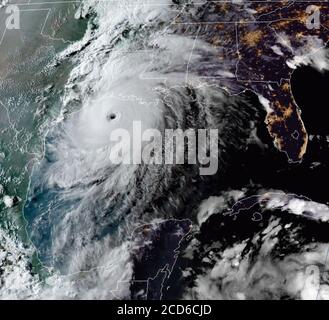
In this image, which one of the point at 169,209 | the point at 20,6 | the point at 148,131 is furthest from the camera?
the point at 20,6

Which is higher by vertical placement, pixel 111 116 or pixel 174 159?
pixel 111 116

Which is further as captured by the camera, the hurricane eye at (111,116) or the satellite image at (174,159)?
the hurricane eye at (111,116)

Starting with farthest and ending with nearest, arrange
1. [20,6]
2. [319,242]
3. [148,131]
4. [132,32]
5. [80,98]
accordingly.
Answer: [20,6]
[132,32]
[80,98]
[148,131]
[319,242]

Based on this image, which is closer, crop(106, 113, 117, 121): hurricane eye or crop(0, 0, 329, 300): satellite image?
crop(0, 0, 329, 300): satellite image

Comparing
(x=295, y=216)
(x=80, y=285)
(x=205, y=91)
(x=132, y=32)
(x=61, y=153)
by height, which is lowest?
(x=80, y=285)

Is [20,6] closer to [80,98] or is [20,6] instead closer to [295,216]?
[80,98]

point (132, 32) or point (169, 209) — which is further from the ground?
point (132, 32)

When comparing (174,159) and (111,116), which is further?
(111,116)

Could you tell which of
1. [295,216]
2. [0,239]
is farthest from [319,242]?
[0,239]
